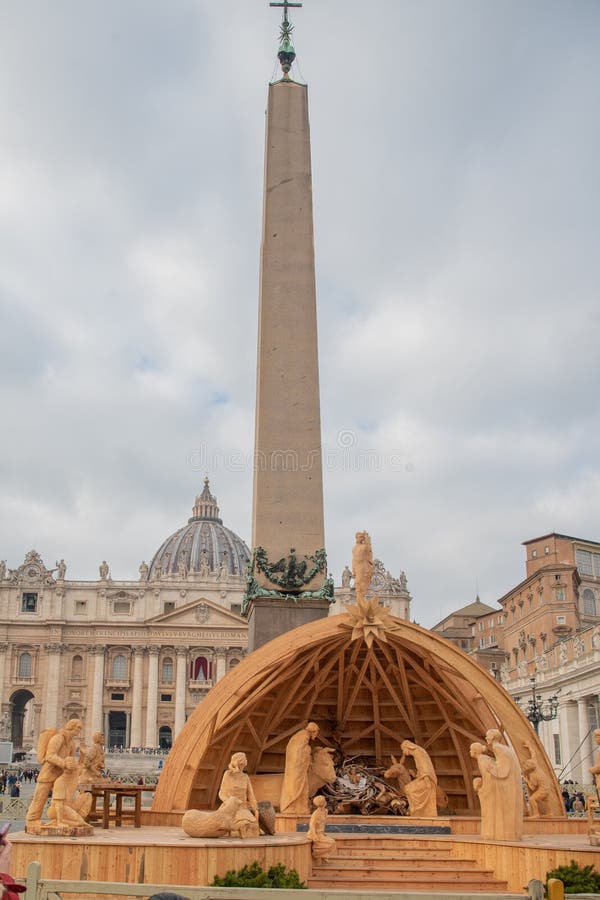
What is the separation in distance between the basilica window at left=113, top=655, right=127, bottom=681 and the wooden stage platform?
3245 inches

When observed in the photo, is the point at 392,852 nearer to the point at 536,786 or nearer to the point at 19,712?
the point at 536,786

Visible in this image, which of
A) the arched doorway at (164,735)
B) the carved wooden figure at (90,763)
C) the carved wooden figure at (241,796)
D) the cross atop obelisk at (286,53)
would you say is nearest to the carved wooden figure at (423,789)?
the carved wooden figure at (241,796)

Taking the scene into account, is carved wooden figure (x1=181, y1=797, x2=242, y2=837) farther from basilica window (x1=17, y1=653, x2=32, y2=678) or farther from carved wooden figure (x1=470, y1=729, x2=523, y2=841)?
basilica window (x1=17, y1=653, x2=32, y2=678)

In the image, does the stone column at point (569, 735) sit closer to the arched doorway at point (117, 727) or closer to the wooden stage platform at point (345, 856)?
the wooden stage platform at point (345, 856)

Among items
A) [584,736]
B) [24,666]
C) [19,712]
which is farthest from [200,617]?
[584,736]

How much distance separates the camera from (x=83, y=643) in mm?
93312

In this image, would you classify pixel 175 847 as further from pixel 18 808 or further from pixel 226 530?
pixel 226 530

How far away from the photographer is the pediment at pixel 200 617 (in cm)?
9350

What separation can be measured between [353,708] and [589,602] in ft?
145

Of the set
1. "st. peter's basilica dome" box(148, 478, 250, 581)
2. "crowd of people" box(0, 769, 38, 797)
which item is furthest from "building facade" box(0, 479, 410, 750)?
"crowd of people" box(0, 769, 38, 797)

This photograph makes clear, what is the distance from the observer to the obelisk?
17078mm

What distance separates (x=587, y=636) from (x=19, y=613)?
2541 inches

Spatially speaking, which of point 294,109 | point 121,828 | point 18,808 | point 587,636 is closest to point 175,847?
point 121,828

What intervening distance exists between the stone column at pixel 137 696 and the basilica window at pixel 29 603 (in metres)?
10.8
